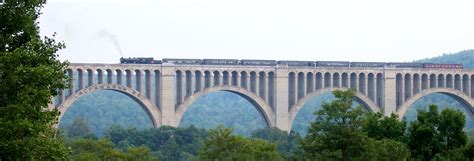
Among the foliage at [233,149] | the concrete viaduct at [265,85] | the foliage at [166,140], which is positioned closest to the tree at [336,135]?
the foliage at [233,149]

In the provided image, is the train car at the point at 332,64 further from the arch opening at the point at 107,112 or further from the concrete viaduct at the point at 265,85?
the arch opening at the point at 107,112

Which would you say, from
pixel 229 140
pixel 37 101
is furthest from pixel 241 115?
pixel 37 101

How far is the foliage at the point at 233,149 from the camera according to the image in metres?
59.6

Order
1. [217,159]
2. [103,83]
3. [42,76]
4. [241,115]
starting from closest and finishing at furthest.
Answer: [42,76]
[217,159]
[103,83]
[241,115]

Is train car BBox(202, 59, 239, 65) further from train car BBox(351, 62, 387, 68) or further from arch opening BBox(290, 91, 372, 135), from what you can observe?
arch opening BBox(290, 91, 372, 135)

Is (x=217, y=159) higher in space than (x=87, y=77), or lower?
lower

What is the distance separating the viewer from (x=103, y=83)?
81.2 m

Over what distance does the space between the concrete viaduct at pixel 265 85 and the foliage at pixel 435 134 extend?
20242 millimetres

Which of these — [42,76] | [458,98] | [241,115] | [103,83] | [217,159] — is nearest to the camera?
[42,76]

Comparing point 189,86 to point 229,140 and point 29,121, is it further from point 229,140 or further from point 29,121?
point 29,121

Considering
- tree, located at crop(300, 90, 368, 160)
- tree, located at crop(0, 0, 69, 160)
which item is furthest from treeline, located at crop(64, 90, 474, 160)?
tree, located at crop(0, 0, 69, 160)

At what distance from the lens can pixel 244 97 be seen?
87562mm

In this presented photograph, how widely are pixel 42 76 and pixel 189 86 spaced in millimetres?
57549

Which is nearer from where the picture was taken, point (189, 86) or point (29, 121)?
point (29, 121)
